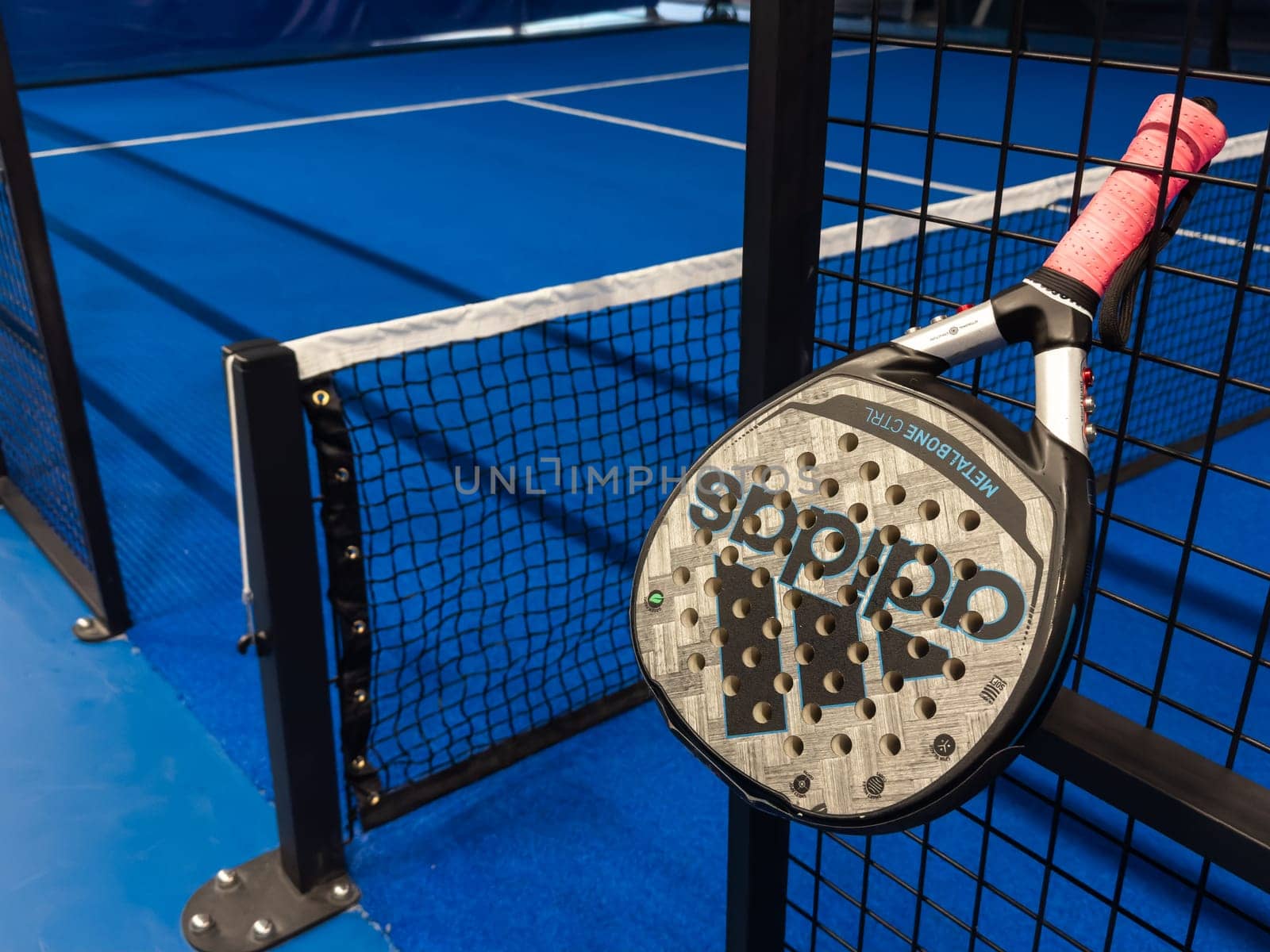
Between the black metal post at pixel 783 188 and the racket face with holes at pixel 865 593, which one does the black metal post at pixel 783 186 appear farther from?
the racket face with holes at pixel 865 593

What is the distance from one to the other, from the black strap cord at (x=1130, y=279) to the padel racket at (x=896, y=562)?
→ 0.03 feet

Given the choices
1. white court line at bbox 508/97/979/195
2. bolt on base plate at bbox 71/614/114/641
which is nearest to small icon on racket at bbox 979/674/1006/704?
bolt on base plate at bbox 71/614/114/641

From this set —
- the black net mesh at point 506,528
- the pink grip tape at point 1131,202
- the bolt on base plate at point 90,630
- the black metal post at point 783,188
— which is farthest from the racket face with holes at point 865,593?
the bolt on base plate at point 90,630

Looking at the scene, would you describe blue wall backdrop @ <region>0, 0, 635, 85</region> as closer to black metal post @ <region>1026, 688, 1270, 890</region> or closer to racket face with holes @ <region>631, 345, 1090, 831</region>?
racket face with holes @ <region>631, 345, 1090, 831</region>

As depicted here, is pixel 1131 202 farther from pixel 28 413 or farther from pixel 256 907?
pixel 28 413

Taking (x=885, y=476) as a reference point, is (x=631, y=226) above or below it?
below

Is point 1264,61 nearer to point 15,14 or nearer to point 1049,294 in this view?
point 15,14

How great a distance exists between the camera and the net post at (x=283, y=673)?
5.01ft

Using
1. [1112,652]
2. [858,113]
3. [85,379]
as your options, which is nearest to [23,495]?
[85,379]

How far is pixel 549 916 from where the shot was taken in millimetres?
1755

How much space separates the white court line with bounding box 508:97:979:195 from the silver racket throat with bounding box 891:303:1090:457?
480cm

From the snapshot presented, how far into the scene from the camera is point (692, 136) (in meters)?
6.78

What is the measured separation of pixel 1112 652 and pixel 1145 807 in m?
1.67

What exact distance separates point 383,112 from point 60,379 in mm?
5534
